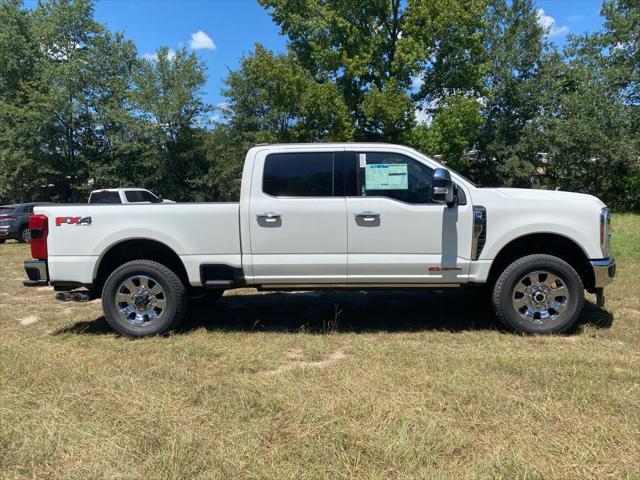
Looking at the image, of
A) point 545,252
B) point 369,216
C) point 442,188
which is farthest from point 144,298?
point 545,252

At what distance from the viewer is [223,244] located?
17.6ft

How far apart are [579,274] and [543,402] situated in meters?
2.52

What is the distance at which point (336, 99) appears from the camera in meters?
21.2

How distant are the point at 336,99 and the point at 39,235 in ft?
56.7

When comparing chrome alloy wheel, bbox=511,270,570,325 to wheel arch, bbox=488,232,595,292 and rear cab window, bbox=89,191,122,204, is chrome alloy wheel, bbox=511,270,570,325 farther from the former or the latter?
rear cab window, bbox=89,191,122,204

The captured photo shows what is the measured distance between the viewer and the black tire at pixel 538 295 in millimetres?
5145

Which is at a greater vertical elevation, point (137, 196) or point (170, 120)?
point (170, 120)

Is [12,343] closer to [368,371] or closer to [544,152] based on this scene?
[368,371]

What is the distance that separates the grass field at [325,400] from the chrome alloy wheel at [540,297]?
26 cm

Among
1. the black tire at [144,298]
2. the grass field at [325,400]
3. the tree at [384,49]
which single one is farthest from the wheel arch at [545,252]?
the tree at [384,49]

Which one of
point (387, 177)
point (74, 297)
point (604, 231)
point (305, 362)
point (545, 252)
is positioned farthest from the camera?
point (545, 252)

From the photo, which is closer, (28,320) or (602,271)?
(602,271)

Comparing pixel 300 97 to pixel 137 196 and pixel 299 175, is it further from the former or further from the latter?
pixel 299 175

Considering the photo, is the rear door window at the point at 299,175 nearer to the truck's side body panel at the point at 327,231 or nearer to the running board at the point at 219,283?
the truck's side body panel at the point at 327,231
